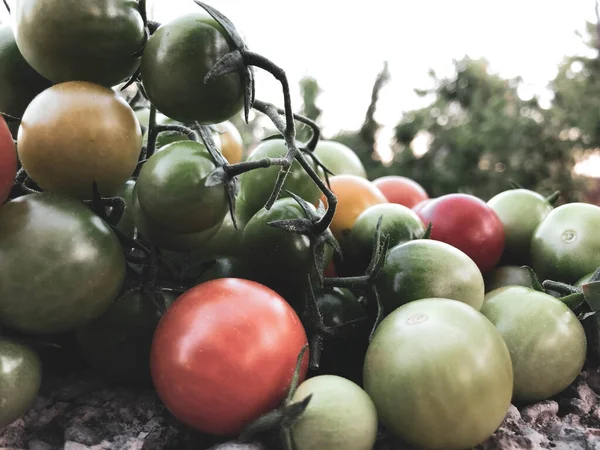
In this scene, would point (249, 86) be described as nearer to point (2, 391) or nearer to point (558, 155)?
point (2, 391)

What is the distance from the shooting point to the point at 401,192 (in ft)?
3.37

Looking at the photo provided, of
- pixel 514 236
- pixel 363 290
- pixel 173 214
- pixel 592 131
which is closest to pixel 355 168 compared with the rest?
pixel 514 236

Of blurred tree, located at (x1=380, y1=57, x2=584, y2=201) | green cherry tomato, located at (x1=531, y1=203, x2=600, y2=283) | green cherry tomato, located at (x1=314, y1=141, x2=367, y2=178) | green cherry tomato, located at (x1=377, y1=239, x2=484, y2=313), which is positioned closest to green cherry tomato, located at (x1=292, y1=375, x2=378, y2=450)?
green cherry tomato, located at (x1=377, y1=239, x2=484, y2=313)

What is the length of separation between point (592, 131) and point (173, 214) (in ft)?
7.24

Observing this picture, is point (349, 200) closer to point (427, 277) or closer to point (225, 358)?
point (427, 277)

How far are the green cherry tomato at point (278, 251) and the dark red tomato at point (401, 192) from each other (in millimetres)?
448

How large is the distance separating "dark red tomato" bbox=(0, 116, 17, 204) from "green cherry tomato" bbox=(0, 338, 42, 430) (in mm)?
121

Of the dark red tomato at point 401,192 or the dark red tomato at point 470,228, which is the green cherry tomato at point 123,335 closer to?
the dark red tomato at point 470,228

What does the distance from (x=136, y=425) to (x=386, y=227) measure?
332 mm

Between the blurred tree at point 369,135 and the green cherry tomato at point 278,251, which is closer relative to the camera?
the green cherry tomato at point 278,251

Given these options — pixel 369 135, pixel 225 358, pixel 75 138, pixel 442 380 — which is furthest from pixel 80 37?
pixel 369 135

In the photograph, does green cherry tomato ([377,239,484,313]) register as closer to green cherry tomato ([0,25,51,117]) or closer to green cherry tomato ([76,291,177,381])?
green cherry tomato ([76,291,177,381])

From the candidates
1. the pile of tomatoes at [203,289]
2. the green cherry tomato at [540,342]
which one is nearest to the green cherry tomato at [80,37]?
the pile of tomatoes at [203,289]

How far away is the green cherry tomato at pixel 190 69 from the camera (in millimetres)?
494
